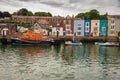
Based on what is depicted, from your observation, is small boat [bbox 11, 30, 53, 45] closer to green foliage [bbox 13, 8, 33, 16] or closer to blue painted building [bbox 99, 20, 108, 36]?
blue painted building [bbox 99, 20, 108, 36]

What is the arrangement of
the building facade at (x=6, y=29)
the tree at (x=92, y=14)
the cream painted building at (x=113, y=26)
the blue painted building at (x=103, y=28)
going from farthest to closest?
1. the tree at (x=92, y=14)
2. the blue painted building at (x=103, y=28)
3. the cream painted building at (x=113, y=26)
4. the building facade at (x=6, y=29)

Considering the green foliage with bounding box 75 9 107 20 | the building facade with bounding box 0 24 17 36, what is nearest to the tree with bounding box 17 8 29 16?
the green foliage with bounding box 75 9 107 20

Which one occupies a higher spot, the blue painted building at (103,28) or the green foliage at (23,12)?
the green foliage at (23,12)

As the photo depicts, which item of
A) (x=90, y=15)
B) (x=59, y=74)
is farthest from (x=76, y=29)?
(x=59, y=74)

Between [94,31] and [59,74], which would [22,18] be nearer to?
[94,31]

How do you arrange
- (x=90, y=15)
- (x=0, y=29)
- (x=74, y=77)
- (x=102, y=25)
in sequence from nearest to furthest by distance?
(x=74, y=77) → (x=0, y=29) → (x=102, y=25) → (x=90, y=15)

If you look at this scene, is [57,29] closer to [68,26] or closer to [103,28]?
[68,26]

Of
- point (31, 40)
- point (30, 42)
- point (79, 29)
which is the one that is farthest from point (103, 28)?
point (30, 42)

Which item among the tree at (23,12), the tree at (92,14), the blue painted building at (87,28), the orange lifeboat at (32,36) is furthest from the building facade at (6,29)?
the tree at (23,12)

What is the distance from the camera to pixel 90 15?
163500 mm

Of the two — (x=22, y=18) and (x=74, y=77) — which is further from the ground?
(x=22, y=18)

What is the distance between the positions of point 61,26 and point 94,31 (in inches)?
470

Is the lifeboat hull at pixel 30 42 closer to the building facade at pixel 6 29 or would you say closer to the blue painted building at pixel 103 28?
the building facade at pixel 6 29

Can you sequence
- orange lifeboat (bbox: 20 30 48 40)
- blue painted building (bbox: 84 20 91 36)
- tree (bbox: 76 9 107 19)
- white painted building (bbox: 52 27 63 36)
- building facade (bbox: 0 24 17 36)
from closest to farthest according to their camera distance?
orange lifeboat (bbox: 20 30 48 40)
building facade (bbox: 0 24 17 36)
white painted building (bbox: 52 27 63 36)
blue painted building (bbox: 84 20 91 36)
tree (bbox: 76 9 107 19)
